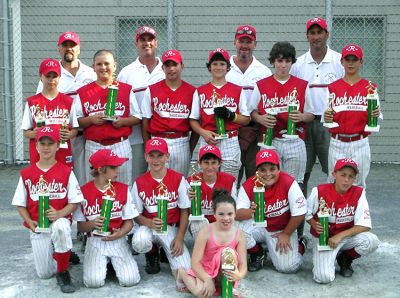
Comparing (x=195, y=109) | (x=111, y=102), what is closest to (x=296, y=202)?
(x=195, y=109)

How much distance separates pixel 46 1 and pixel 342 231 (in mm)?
6793

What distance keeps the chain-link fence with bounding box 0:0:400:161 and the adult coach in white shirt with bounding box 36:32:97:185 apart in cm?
416

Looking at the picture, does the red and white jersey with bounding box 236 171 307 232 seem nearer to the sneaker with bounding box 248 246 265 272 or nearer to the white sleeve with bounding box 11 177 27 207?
the sneaker with bounding box 248 246 265 272

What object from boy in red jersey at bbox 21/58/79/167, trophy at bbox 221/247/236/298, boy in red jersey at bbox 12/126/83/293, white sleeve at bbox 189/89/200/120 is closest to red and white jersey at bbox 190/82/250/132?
white sleeve at bbox 189/89/200/120

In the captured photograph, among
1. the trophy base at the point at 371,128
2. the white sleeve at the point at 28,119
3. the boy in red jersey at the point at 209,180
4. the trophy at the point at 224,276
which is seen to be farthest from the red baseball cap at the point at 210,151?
the white sleeve at the point at 28,119

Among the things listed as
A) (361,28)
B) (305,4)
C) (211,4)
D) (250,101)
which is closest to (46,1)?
(211,4)

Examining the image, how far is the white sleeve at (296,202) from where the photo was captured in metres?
5.57

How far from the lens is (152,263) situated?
224 inches

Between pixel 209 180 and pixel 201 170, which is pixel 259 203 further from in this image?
pixel 201 170

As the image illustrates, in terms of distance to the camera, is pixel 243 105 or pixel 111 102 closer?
pixel 111 102

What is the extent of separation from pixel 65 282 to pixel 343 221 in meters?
2.17

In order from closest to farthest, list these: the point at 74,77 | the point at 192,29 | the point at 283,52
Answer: the point at 283,52
the point at 74,77
the point at 192,29

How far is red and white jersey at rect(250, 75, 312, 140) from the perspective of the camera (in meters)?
6.07

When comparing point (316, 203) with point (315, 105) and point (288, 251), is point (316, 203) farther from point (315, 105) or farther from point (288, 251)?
point (315, 105)
